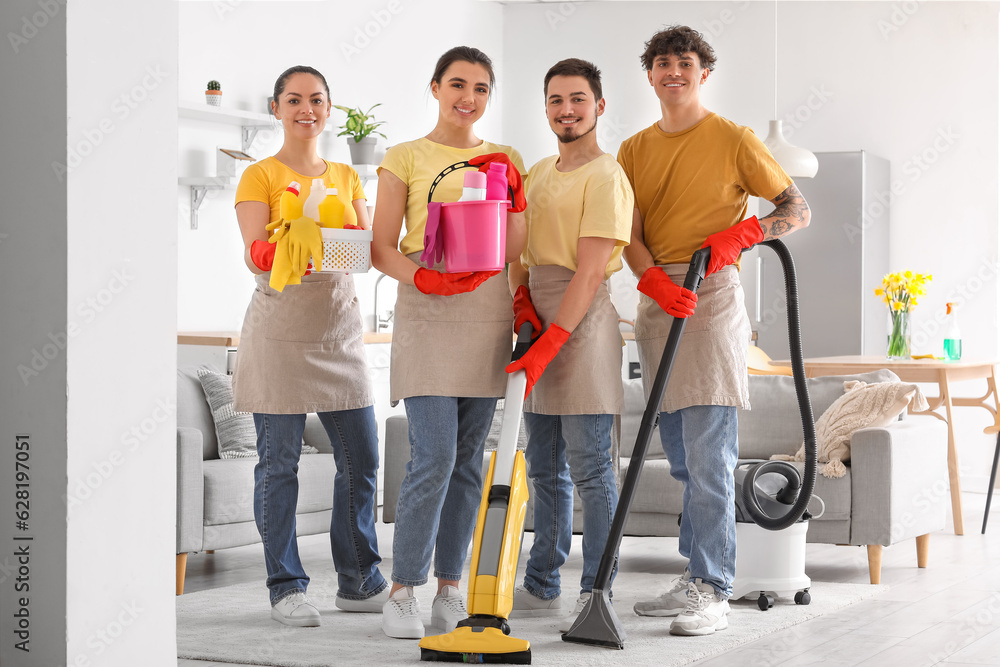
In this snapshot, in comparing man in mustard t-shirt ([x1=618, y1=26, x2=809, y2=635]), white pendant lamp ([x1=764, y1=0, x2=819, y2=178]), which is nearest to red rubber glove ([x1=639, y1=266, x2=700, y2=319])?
man in mustard t-shirt ([x1=618, y1=26, x2=809, y2=635])

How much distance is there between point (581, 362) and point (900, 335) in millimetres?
3321

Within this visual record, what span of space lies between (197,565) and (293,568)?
1.30 metres

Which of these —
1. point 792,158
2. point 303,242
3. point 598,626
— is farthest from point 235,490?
point 792,158

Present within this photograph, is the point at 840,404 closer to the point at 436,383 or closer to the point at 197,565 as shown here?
the point at 436,383

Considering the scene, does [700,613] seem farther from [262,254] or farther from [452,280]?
[262,254]

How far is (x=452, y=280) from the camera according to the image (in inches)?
101

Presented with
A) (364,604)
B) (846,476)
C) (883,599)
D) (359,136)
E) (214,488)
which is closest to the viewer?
(364,604)

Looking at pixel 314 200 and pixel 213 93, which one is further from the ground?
pixel 213 93

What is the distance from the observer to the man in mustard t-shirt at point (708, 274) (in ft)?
9.31

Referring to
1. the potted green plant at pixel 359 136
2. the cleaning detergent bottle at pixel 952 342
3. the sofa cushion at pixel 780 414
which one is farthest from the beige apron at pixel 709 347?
the potted green plant at pixel 359 136

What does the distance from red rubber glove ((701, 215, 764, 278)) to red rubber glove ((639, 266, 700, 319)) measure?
0.06 ft

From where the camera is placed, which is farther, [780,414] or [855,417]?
[780,414]

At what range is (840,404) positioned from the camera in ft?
13.1

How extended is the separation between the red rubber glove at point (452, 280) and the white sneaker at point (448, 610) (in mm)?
769
